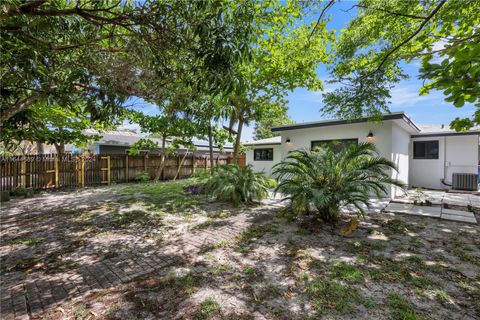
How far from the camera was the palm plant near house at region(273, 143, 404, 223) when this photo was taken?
4422mm

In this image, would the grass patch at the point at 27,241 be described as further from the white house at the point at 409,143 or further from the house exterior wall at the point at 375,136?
the white house at the point at 409,143

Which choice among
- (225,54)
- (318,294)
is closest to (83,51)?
(225,54)

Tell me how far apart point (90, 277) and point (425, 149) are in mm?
13916

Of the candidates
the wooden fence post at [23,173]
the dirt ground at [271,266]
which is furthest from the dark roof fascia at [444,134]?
the wooden fence post at [23,173]

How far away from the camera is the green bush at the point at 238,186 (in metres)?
6.91

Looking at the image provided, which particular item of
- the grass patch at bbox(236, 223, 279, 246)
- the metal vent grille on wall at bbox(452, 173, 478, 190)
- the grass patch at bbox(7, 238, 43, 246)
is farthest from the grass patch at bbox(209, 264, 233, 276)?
the metal vent grille on wall at bbox(452, 173, 478, 190)

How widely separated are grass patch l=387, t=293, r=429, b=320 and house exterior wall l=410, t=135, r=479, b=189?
11.2 meters

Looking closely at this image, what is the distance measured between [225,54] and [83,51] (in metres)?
3.36

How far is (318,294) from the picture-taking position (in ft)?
8.24

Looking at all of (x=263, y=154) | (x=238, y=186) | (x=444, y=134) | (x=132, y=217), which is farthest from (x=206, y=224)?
(x=444, y=134)

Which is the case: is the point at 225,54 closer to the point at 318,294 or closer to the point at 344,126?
the point at 318,294

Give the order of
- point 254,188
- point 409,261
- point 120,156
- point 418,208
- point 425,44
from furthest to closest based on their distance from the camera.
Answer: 1. point 120,156
2. point 254,188
3. point 418,208
4. point 425,44
5. point 409,261

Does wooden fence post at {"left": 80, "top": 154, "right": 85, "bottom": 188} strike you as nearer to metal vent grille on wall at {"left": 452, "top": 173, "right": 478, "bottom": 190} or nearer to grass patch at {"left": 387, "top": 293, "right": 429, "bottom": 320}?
grass patch at {"left": 387, "top": 293, "right": 429, "bottom": 320}

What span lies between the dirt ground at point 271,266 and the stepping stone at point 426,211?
0.40 meters
